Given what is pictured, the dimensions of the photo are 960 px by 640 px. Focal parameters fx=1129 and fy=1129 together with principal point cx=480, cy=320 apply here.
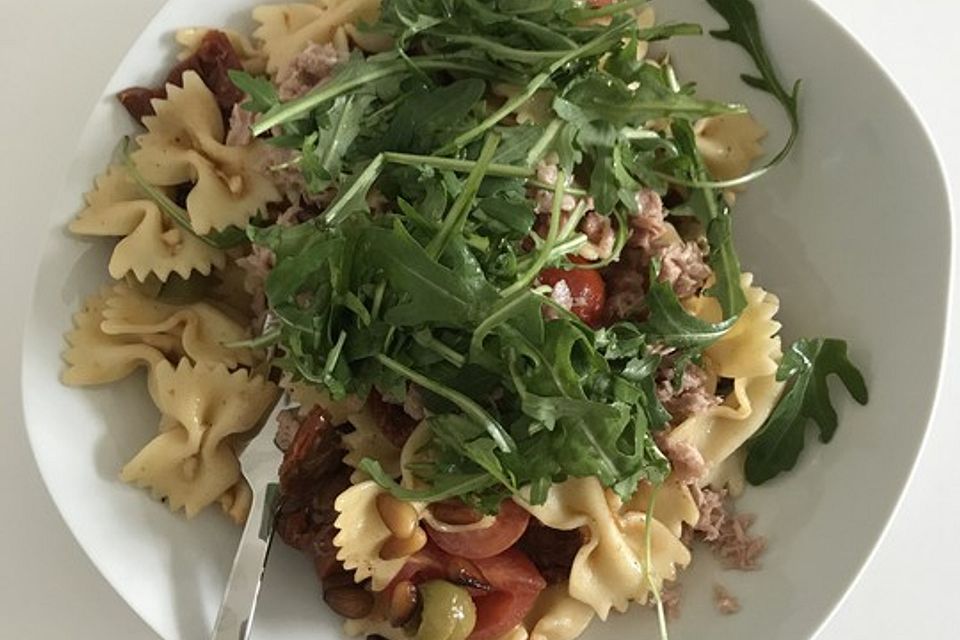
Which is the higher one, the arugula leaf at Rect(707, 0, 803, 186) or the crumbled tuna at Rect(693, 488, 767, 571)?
the arugula leaf at Rect(707, 0, 803, 186)

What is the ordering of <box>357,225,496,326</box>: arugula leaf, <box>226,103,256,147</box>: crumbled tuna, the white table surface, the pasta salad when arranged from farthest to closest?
the white table surface
<box>226,103,256,147</box>: crumbled tuna
the pasta salad
<box>357,225,496,326</box>: arugula leaf

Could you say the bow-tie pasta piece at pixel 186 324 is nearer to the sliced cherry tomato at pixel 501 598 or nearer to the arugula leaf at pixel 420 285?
the arugula leaf at pixel 420 285

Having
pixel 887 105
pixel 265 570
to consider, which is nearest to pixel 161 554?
pixel 265 570

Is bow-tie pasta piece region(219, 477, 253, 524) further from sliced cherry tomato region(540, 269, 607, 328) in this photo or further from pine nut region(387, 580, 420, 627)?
sliced cherry tomato region(540, 269, 607, 328)

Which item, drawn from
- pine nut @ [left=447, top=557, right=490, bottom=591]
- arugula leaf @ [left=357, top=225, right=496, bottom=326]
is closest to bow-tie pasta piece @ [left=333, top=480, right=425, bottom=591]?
pine nut @ [left=447, top=557, right=490, bottom=591]

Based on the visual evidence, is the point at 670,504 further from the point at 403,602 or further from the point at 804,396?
the point at 403,602

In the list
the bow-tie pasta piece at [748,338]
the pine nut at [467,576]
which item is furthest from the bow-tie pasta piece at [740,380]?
the pine nut at [467,576]

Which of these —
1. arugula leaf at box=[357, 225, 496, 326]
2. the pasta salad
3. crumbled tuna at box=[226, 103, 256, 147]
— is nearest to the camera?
arugula leaf at box=[357, 225, 496, 326]
